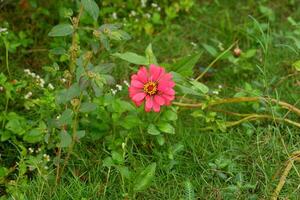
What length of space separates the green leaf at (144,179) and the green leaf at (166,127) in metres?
0.23

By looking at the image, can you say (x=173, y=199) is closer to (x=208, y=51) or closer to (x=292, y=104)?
(x=292, y=104)

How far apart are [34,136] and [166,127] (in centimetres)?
53

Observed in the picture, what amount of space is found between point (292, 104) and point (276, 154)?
0.41 meters

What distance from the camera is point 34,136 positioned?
2.32 meters

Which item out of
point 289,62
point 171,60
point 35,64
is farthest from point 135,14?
point 289,62

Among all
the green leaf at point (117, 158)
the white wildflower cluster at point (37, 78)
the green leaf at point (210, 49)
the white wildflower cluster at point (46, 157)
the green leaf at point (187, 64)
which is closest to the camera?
the green leaf at point (117, 158)

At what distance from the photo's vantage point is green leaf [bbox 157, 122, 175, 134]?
2.34 meters

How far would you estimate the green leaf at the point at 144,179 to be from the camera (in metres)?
2.12

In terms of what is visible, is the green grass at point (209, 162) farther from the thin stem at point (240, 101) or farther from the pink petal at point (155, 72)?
the pink petal at point (155, 72)

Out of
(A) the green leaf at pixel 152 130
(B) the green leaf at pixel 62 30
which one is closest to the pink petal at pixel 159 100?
(A) the green leaf at pixel 152 130

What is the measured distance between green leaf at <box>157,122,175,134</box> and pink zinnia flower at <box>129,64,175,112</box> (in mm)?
188

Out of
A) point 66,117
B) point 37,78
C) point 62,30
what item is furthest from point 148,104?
point 37,78

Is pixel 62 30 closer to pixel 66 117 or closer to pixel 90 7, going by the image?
pixel 90 7

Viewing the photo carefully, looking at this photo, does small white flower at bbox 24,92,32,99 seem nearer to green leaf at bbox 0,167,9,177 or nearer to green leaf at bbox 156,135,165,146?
green leaf at bbox 0,167,9,177
